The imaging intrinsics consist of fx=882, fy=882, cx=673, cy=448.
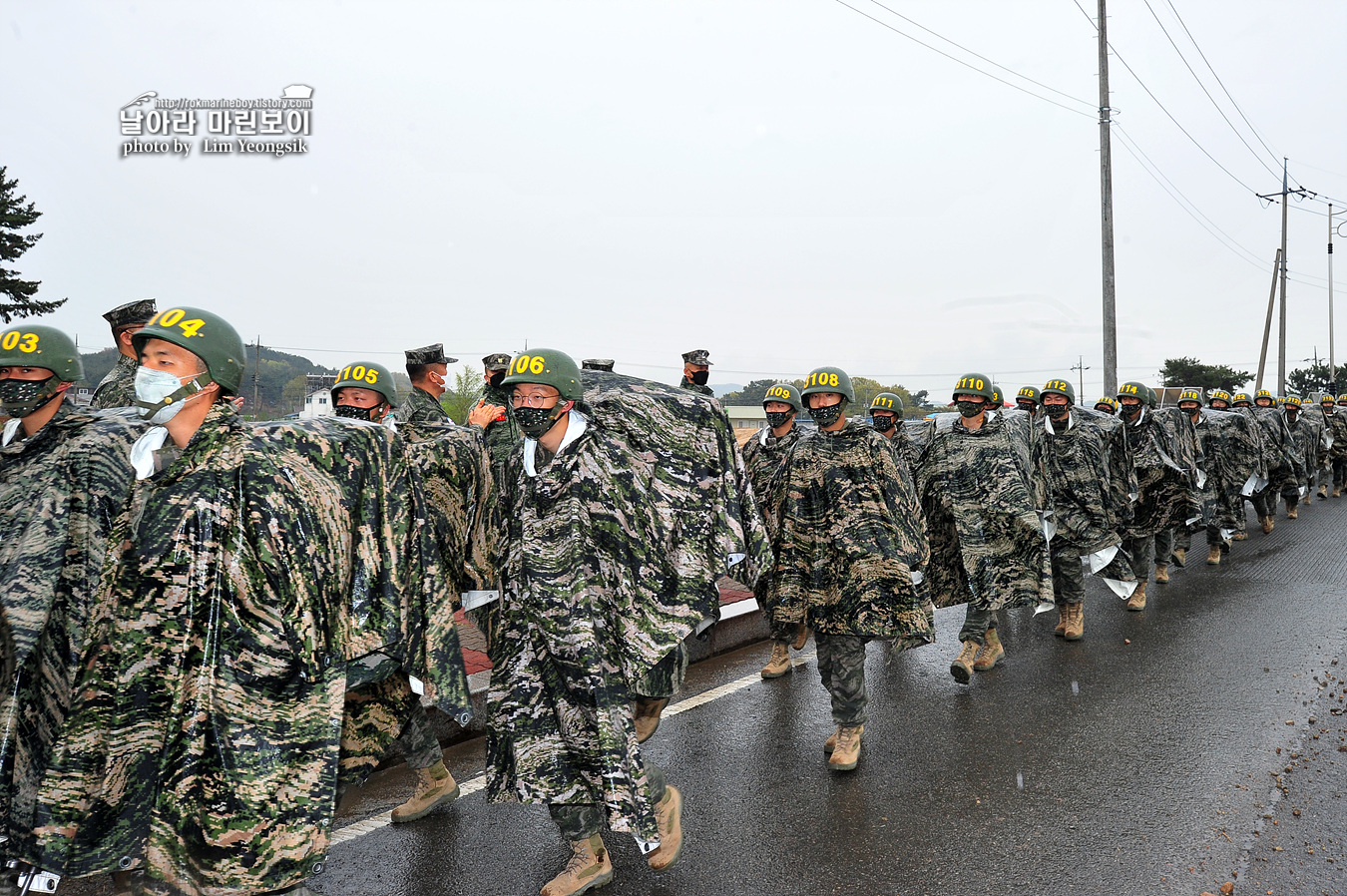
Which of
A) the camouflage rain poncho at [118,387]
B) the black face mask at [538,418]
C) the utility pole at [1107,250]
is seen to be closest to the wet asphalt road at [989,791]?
the black face mask at [538,418]

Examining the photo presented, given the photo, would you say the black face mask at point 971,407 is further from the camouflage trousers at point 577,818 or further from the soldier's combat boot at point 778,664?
the camouflage trousers at point 577,818

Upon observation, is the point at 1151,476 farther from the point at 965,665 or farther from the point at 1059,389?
the point at 965,665

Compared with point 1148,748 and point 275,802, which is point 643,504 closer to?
point 275,802

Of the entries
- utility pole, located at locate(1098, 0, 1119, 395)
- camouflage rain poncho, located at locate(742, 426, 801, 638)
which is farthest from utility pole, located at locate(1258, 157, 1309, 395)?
camouflage rain poncho, located at locate(742, 426, 801, 638)

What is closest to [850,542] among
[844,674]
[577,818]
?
[844,674]

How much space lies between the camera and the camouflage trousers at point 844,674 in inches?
182

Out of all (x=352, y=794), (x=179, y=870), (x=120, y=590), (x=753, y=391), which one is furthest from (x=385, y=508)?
(x=753, y=391)

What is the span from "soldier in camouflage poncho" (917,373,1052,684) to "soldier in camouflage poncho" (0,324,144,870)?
520cm

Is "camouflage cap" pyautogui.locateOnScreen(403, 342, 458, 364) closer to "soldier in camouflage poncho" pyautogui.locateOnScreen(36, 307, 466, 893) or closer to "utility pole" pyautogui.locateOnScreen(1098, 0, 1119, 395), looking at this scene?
"soldier in camouflage poncho" pyautogui.locateOnScreen(36, 307, 466, 893)

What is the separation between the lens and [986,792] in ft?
13.8

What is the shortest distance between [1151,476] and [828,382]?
5791 mm

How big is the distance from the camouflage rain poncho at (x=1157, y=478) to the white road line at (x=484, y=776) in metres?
4.35

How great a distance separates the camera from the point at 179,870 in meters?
2.42

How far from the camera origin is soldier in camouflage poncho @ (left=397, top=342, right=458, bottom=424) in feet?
17.6
